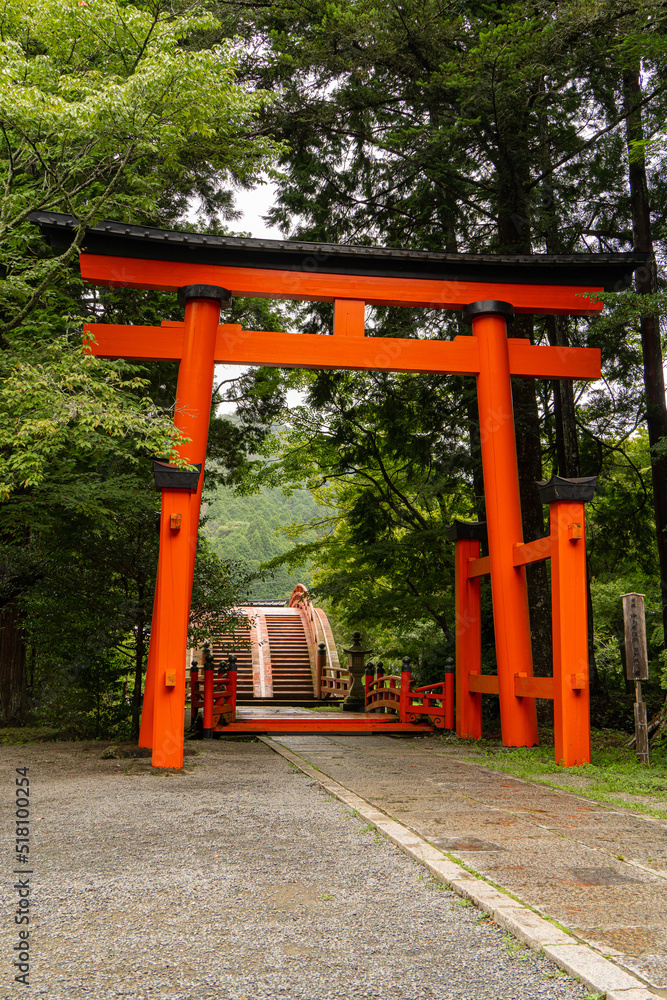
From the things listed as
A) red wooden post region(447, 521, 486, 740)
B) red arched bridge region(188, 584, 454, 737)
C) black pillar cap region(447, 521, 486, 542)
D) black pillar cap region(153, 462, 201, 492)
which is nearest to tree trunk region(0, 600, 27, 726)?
red arched bridge region(188, 584, 454, 737)

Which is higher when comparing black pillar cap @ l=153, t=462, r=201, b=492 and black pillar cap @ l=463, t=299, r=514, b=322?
black pillar cap @ l=463, t=299, r=514, b=322

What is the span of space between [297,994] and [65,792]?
4209mm

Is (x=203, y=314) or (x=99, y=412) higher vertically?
(x=203, y=314)

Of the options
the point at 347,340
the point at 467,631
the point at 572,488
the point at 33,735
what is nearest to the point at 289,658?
the point at 33,735

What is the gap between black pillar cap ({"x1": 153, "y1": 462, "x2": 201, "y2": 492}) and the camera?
7.22 m

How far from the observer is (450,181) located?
1127cm

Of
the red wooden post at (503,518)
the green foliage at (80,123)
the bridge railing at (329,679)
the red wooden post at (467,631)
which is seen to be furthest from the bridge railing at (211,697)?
the bridge railing at (329,679)

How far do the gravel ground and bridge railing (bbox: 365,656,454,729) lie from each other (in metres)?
5.32

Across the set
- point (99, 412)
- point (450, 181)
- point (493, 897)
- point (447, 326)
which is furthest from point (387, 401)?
point (493, 897)

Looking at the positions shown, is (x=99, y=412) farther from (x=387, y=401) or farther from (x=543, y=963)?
(x=387, y=401)

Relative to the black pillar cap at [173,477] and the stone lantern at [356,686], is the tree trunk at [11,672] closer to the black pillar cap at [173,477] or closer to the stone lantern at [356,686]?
the black pillar cap at [173,477]

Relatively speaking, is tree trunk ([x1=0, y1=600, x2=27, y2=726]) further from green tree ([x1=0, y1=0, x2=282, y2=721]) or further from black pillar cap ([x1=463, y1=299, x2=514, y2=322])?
black pillar cap ([x1=463, y1=299, x2=514, y2=322])

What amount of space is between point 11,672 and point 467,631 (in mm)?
6946

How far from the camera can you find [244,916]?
3109 millimetres
